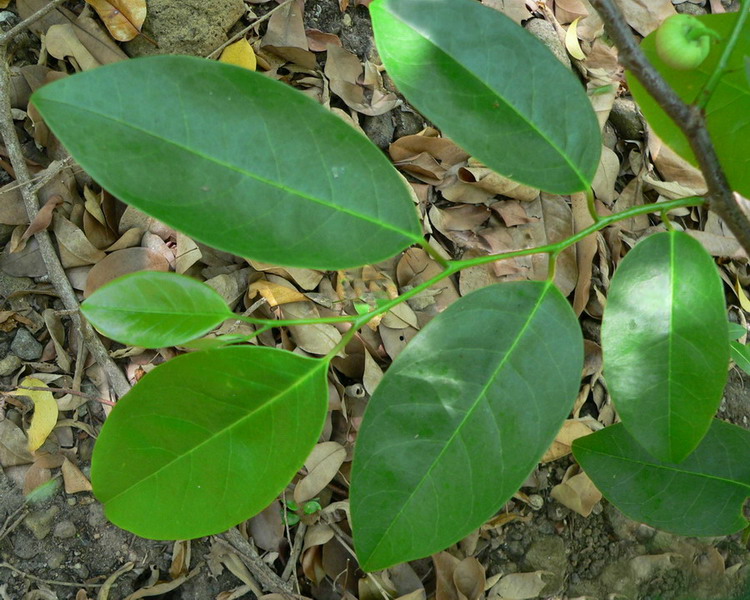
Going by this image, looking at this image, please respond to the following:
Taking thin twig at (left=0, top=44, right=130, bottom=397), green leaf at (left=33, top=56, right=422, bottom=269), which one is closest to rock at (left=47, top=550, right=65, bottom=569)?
thin twig at (left=0, top=44, right=130, bottom=397)

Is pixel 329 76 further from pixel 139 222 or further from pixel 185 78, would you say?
pixel 185 78

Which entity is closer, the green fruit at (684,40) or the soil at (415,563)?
the green fruit at (684,40)

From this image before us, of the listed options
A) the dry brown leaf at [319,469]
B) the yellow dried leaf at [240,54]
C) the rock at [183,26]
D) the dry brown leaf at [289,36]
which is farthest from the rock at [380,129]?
the dry brown leaf at [319,469]

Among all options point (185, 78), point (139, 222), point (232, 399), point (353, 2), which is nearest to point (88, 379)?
point (139, 222)

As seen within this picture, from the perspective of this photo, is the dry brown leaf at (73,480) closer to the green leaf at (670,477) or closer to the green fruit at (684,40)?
the green leaf at (670,477)

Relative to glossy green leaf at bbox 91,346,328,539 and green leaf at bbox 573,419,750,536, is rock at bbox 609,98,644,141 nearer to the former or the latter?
green leaf at bbox 573,419,750,536
